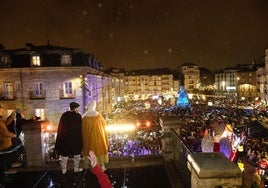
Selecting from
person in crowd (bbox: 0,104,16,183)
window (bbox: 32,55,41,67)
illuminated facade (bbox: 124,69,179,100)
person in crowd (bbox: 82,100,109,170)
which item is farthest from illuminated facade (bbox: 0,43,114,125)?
illuminated facade (bbox: 124,69,179,100)

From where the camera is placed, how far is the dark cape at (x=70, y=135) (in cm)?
745

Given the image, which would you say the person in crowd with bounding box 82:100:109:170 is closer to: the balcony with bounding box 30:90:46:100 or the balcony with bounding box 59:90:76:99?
the balcony with bounding box 59:90:76:99

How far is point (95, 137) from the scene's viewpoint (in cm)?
733

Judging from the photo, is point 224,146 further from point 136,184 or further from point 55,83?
point 55,83

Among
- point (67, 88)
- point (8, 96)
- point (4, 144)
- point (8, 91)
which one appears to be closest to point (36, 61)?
point (67, 88)

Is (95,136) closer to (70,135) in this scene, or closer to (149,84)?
(70,135)

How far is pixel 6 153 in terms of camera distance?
7578mm

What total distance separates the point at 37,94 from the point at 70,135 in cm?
2899

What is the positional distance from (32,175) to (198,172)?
5.76m

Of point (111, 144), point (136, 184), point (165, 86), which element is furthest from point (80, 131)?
point (165, 86)

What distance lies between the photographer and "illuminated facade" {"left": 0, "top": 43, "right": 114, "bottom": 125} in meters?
34.0

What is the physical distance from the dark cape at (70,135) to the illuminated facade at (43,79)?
26513 mm

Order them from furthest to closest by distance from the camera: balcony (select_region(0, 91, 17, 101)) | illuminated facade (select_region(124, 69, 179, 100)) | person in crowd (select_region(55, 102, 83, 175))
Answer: illuminated facade (select_region(124, 69, 179, 100))
balcony (select_region(0, 91, 17, 101))
person in crowd (select_region(55, 102, 83, 175))

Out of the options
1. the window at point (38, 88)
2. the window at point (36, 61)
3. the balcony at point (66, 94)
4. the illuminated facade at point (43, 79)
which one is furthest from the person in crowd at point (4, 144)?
the window at point (38, 88)
